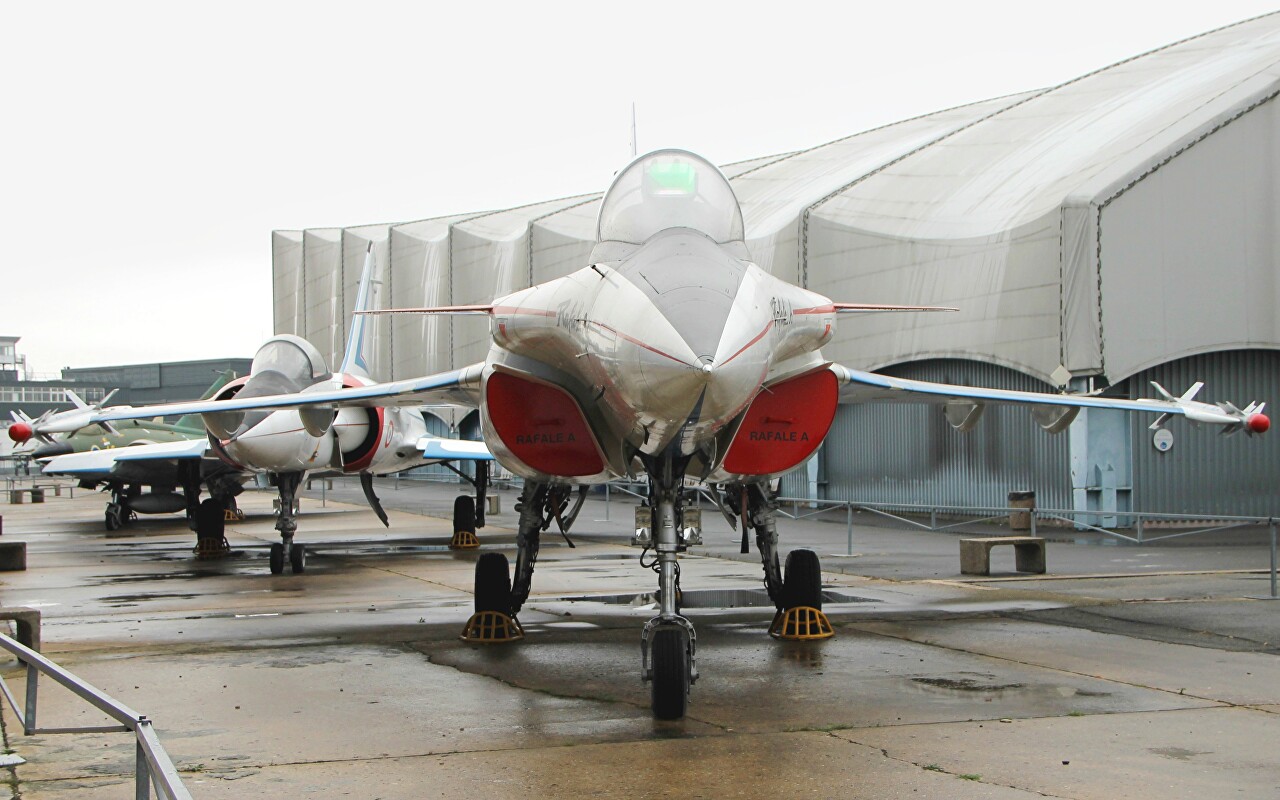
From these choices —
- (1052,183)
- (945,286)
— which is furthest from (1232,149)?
(945,286)

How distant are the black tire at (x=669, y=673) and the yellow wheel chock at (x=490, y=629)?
10.6 feet

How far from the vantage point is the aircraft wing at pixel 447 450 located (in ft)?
69.3

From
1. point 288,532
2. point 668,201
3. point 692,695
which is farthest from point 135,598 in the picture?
point 668,201

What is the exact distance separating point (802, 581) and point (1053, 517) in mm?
13961

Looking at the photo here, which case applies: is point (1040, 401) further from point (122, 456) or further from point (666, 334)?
point (122, 456)

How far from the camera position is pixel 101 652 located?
962 centimetres

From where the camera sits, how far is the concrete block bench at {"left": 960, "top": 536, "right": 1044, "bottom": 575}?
1525cm

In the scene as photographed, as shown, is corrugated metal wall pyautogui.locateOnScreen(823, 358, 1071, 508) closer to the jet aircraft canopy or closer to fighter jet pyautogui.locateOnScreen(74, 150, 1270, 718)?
the jet aircraft canopy

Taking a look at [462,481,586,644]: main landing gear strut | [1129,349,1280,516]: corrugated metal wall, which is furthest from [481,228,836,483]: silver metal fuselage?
[1129,349,1280,516]: corrugated metal wall

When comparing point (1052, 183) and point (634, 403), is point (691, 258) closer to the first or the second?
point (634, 403)

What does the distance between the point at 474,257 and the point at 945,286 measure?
2352 centimetres

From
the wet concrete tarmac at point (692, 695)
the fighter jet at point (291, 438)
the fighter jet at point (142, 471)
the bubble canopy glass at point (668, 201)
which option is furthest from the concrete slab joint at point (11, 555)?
the bubble canopy glass at point (668, 201)

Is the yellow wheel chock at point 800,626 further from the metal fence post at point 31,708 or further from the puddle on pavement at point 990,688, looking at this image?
the metal fence post at point 31,708

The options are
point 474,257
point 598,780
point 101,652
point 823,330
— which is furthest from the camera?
point 474,257
